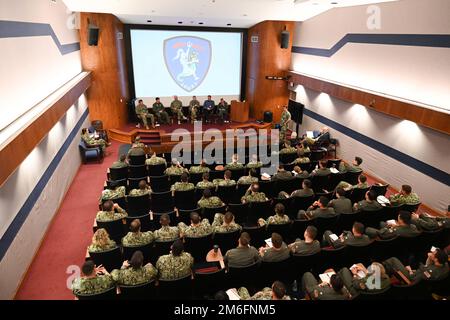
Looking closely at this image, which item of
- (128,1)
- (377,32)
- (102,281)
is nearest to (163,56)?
(128,1)

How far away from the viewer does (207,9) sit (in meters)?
9.72

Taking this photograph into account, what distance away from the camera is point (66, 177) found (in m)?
7.75

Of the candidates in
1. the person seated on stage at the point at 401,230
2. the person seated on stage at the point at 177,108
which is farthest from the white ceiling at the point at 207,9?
the person seated on stage at the point at 401,230

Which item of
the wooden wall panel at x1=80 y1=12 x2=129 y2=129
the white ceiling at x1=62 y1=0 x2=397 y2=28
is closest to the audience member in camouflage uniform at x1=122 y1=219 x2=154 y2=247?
the white ceiling at x1=62 y1=0 x2=397 y2=28

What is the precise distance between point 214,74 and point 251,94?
6.25 ft

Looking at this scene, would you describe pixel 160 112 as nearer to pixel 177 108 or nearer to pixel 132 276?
pixel 177 108

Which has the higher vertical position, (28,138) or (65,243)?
(28,138)

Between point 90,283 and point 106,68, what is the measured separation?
941cm

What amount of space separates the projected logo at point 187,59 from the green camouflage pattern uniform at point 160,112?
1420mm

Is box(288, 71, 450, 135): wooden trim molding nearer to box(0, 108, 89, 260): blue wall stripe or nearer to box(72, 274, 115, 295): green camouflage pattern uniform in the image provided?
box(72, 274, 115, 295): green camouflage pattern uniform

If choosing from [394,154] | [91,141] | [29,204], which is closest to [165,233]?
[29,204]

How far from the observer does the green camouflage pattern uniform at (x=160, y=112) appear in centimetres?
1212

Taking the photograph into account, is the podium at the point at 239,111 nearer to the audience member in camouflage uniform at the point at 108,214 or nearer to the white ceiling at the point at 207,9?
the white ceiling at the point at 207,9

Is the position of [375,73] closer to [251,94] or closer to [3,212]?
[251,94]
